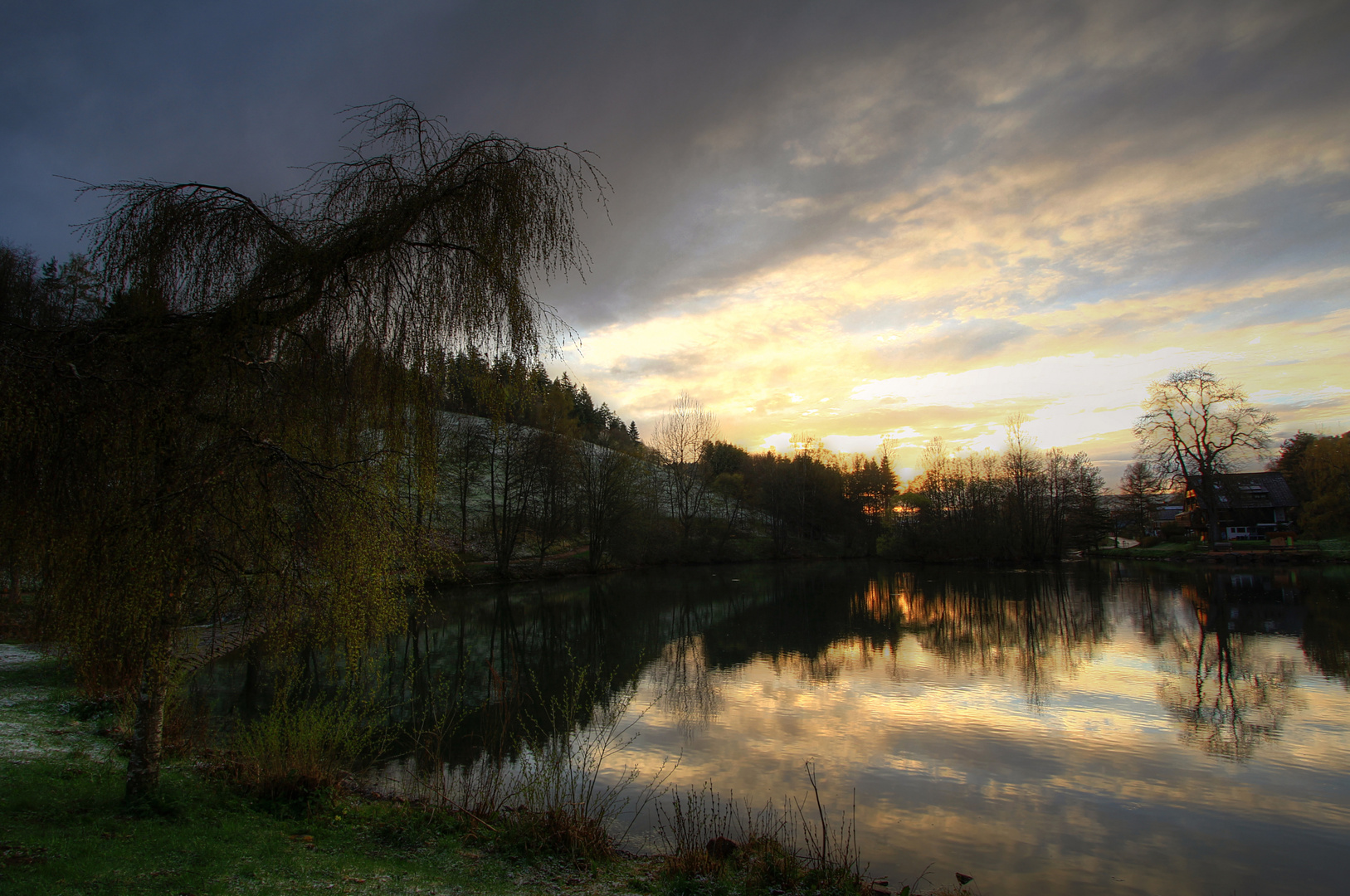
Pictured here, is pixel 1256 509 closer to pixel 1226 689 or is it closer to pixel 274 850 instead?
pixel 1226 689

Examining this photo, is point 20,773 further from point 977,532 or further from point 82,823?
point 977,532

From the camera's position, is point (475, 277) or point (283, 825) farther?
point (283, 825)

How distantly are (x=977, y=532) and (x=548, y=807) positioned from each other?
5195 centimetres

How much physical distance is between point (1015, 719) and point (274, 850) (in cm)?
1082

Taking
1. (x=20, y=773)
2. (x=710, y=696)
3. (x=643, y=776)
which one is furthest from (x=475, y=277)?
(x=710, y=696)

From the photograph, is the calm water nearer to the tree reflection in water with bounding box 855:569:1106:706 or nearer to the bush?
the tree reflection in water with bounding box 855:569:1106:706

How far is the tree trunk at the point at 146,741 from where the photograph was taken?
5.21 metres

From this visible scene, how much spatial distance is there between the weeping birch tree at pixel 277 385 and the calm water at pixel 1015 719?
3954 mm

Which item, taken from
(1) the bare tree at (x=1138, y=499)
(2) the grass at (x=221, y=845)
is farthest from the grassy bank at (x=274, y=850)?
(1) the bare tree at (x=1138, y=499)

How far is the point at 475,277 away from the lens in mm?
4656

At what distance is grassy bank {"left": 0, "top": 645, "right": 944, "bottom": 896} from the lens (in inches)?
171

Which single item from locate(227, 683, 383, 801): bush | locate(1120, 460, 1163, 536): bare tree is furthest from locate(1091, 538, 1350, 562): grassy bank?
locate(227, 683, 383, 801): bush

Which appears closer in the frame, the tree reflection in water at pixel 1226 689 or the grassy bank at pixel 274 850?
the grassy bank at pixel 274 850

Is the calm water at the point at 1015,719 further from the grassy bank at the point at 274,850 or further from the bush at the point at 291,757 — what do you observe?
the bush at the point at 291,757
